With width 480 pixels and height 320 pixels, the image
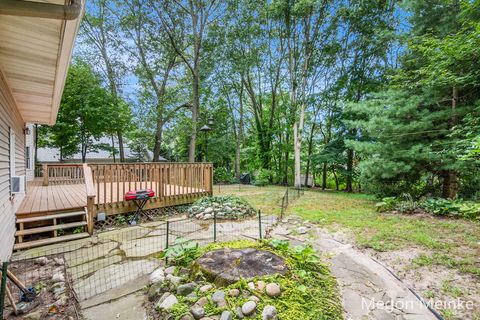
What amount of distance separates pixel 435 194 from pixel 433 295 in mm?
6200

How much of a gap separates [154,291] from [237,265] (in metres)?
0.90

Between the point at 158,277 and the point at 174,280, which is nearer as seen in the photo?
the point at 174,280

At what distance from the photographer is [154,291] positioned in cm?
233

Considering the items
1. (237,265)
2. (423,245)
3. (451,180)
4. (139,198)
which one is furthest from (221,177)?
(237,265)

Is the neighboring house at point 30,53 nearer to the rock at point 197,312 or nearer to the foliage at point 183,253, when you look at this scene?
the foliage at point 183,253

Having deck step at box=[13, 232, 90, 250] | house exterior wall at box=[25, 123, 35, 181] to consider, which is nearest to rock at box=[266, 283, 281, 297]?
deck step at box=[13, 232, 90, 250]

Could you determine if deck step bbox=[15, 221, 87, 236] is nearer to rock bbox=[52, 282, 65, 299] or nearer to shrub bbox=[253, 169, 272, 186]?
rock bbox=[52, 282, 65, 299]

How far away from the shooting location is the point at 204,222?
529cm

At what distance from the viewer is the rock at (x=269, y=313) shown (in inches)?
72.2

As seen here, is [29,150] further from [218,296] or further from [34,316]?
[218,296]

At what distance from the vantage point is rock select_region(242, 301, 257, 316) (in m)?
1.87

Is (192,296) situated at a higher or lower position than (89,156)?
lower

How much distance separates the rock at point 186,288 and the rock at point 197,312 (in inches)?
9.2

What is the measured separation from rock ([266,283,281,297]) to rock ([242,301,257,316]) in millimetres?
197
